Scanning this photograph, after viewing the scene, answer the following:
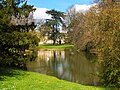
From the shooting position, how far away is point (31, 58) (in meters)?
28.2

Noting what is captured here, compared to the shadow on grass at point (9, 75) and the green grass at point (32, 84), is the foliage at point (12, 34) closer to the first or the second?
the shadow on grass at point (9, 75)

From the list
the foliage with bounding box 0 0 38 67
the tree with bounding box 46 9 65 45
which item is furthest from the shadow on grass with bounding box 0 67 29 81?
the tree with bounding box 46 9 65 45

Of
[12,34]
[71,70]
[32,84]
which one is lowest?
[71,70]

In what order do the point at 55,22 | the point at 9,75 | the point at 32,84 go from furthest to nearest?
1. the point at 55,22
2. the point at 9,75
3. the point at 32,84

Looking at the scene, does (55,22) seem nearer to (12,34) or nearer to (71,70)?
(71,70)

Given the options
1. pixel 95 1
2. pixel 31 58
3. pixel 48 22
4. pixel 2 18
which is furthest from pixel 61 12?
pixel 2 18

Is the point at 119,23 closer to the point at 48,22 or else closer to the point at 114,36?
the point at 114,36

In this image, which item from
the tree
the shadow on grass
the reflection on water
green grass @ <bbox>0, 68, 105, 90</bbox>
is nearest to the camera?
green grass @ <bbox>0, 68, 105, 90</bbox>

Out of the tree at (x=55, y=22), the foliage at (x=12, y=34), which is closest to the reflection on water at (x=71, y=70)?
the foliage at (x=12, y=34)

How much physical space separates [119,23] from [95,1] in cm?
2062

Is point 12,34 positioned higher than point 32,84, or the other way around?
point 12,34

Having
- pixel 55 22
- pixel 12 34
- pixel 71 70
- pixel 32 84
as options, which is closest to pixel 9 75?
pixel 12 34

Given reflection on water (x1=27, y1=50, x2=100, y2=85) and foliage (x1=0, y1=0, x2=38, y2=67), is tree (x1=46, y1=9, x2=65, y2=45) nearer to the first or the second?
reflection on water (x1=27, y1=50, x2=100, y2=85)

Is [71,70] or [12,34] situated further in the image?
[71,70]
